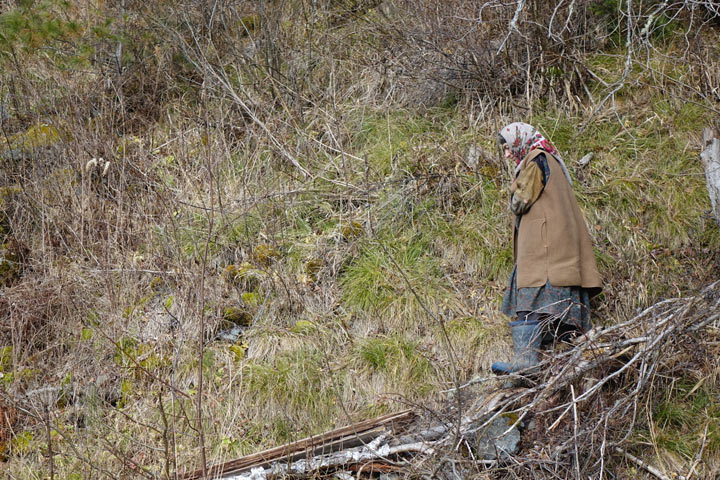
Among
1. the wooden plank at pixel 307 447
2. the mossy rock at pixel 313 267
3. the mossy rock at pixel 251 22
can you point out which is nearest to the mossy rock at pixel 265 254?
the mossy rock at pixel 313 267

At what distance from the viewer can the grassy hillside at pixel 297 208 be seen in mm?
5336

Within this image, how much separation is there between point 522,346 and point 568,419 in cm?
70

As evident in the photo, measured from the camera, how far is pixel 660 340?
4266mm

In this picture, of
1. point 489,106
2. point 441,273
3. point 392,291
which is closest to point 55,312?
point 392,291

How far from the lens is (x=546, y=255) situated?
16.7ft

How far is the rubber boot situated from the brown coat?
0.27 meters

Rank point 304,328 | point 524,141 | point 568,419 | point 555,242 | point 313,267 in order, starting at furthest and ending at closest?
point 313,267 → point 304,328 → point 524,141 → point 555,242 → point 568,419

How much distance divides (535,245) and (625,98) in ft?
10.8

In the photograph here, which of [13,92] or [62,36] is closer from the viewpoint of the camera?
[62,36]

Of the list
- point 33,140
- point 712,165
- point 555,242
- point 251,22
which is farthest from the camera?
point 251,22

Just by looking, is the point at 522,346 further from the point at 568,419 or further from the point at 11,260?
the point at 11,260

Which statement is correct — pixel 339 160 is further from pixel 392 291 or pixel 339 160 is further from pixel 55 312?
pixel 55 312

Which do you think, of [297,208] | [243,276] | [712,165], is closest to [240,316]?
[243,276]

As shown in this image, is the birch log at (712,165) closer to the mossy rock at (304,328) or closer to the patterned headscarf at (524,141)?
the patterned headscarf at (524,141)
